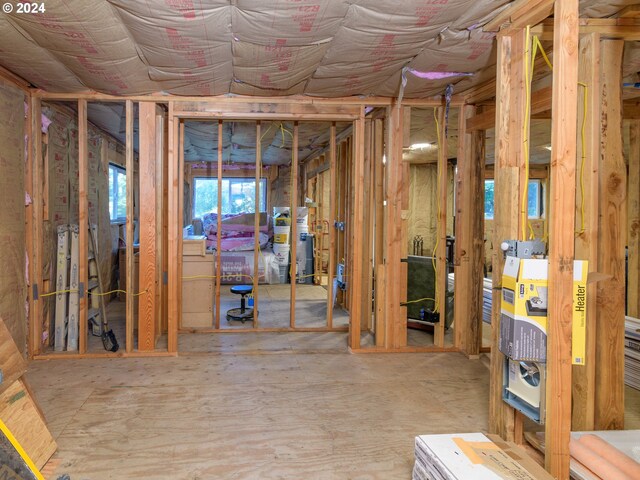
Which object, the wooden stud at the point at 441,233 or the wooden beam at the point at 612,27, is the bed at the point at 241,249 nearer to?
the wooden stud at the point at 441,233

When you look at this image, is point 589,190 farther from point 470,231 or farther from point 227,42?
point 227,42

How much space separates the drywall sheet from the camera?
3383 millimetres

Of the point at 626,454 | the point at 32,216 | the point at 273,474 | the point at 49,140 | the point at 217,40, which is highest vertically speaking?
the point at 217,40

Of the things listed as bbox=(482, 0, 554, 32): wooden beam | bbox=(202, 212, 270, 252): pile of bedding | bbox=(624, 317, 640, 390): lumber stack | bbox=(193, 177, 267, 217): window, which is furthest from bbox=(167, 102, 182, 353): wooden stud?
bbox=(193, 177, 267, 217): window

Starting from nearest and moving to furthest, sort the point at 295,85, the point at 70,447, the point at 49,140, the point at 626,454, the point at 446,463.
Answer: the point at 446,463, the point at 626,454, the point at 70,447, the point at 295,85, the point at 49,140

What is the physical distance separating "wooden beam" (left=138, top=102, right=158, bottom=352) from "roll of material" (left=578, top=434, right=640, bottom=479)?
3.38m

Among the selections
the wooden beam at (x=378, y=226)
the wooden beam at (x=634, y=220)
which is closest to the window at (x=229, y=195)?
the wooden beam at (x=378, y=226)

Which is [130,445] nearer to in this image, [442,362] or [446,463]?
[446,463]

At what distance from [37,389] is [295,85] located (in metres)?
2.97

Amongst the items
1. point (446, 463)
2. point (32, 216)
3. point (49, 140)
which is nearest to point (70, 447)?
point (446, 463)

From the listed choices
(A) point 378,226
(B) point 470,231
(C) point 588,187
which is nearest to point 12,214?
(A) point 378,226

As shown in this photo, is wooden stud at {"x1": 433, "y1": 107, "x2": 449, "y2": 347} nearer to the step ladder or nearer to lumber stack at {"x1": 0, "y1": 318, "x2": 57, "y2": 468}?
the step ladder

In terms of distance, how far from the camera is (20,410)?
2205 millimetres

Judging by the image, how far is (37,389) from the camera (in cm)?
320
